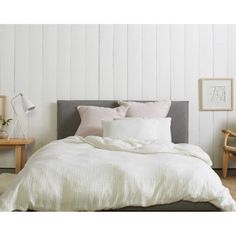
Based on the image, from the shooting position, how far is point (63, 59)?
5.32 meters

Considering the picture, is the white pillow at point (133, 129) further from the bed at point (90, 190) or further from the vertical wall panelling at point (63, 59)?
the bed at point (90, 190)

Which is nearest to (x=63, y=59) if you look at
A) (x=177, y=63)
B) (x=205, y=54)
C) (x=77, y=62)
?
(x=77, y=62)

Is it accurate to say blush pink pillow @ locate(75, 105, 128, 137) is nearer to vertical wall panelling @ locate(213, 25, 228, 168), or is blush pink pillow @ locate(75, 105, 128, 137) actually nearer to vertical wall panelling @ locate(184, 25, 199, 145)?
vertical wall panelling @ locate(184, 25, 199, 145)

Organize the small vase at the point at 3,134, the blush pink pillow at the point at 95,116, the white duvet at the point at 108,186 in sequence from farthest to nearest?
1. the small vase at the point at 3,134
2. the blush pink pillow at the point at 95,116
3. the white duvet at the point at 108,186

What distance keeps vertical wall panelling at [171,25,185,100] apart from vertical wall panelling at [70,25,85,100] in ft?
4.04

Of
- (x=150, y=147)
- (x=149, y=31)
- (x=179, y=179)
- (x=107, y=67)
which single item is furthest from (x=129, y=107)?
(x=179, y=179)

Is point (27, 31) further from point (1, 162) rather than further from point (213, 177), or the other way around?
point (213, 177)

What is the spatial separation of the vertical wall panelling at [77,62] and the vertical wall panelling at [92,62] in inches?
2.2

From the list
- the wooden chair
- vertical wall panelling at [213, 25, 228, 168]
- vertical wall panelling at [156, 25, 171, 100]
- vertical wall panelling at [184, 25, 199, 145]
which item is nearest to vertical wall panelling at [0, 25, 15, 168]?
vertical wall panelling at [156, 25, 171, 100]

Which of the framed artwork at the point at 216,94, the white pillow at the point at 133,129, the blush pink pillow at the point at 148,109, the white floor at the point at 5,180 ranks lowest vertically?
the white floor at the point at 5,180

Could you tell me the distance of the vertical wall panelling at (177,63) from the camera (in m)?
5.32

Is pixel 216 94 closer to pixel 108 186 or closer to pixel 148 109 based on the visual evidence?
pixel 148 109

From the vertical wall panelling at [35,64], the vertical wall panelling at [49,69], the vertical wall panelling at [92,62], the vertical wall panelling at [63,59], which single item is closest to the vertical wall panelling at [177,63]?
the vertical wall panelling at [92,62]

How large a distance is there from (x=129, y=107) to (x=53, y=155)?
1.93m
